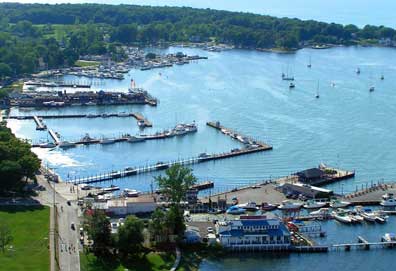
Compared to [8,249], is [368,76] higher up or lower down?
higher up

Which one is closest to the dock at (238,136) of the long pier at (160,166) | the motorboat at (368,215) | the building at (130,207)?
the long pier at (160,166)

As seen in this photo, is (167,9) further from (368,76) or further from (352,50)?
(368,76)

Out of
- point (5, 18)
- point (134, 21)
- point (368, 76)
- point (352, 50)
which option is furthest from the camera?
point (134, 21)

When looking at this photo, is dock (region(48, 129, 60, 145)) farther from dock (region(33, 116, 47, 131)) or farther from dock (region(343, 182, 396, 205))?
dock (region(343, 182, 396, 205))

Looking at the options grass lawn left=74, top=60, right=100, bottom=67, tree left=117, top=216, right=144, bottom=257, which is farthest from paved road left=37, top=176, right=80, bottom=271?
grass lawn left=74, top=60, right=100, bottom=67

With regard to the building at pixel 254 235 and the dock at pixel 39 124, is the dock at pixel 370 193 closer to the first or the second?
the building at pixel 254 235

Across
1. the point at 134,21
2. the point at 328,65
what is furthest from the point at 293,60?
the point at 134,21
